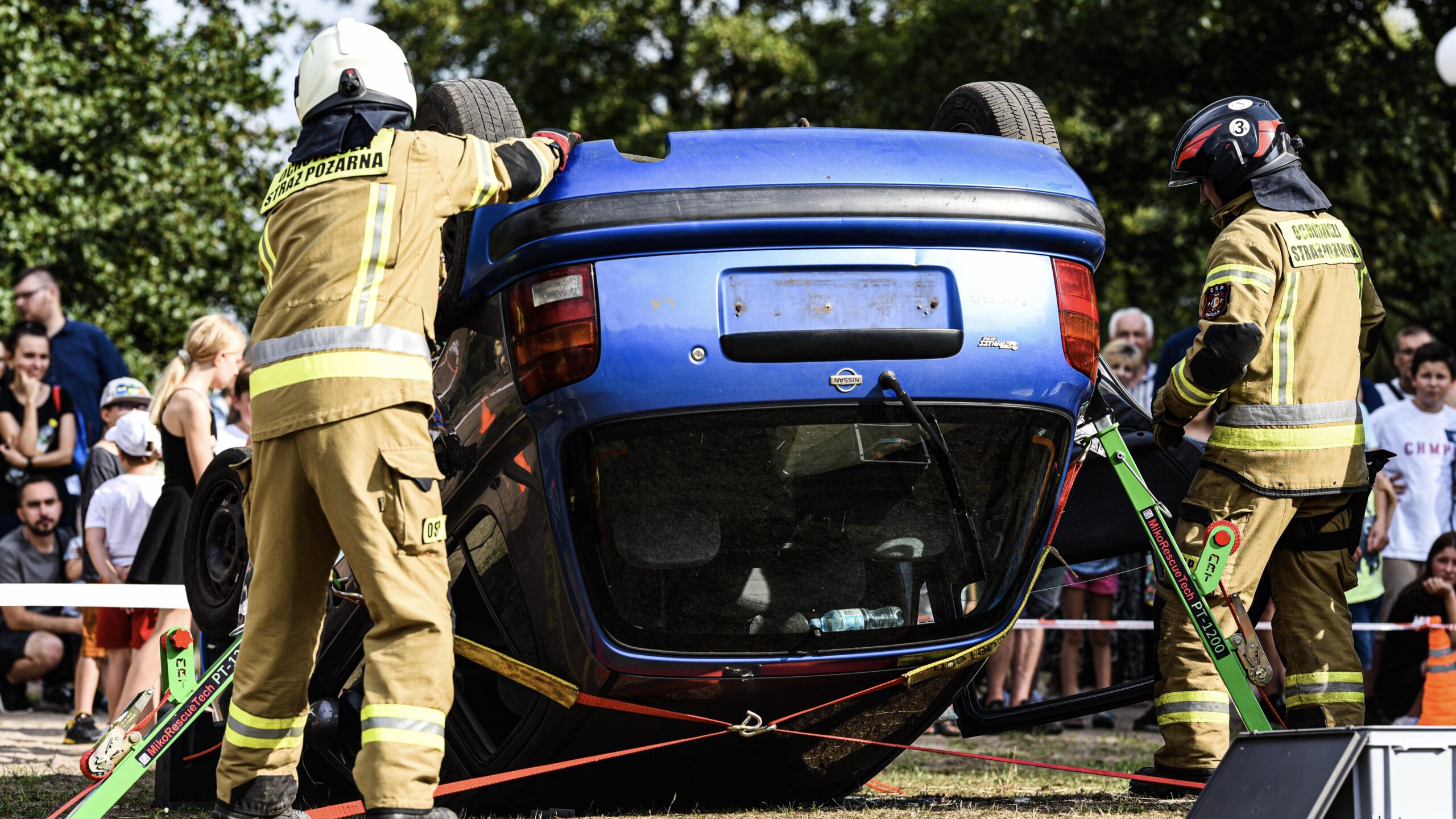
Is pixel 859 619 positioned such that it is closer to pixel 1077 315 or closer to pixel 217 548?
pixel 1077 315

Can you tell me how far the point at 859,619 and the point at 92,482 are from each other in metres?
5.29

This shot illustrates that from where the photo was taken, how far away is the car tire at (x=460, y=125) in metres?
3.57

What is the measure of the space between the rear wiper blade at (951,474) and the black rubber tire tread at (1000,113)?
3.07ft

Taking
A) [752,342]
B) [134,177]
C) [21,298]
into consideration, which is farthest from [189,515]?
[134,177]

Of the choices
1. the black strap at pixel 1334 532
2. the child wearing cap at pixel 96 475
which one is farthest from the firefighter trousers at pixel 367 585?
the child wearing cap at pixel 96 475

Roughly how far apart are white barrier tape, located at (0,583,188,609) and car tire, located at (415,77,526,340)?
251 centimetres

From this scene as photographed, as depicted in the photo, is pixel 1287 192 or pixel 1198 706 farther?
pixel 1287 192

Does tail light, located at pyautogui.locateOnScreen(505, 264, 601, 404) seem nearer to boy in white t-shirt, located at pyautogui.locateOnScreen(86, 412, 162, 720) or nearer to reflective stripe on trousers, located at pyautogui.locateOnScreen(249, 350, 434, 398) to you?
reflective stripe on trousers, located at pyautogui.locateOnScreen(249, 350, 434, 398)

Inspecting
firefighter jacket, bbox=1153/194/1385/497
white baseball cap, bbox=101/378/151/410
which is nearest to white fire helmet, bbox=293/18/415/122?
firefighter jacket, bbox=1153/194/1385/497

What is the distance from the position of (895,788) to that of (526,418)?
2.14 metres

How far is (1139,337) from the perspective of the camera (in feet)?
26.6

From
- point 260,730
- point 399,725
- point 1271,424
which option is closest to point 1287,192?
point 1271,424

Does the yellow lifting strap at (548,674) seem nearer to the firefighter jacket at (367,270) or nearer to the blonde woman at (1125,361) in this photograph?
the firefighter jacket at (367,270)

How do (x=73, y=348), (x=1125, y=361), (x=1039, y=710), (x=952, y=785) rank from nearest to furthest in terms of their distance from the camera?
(x=1039, y=710) < (x=952, y=785) < (x=1125, y=361) < (x=73, y=348)
